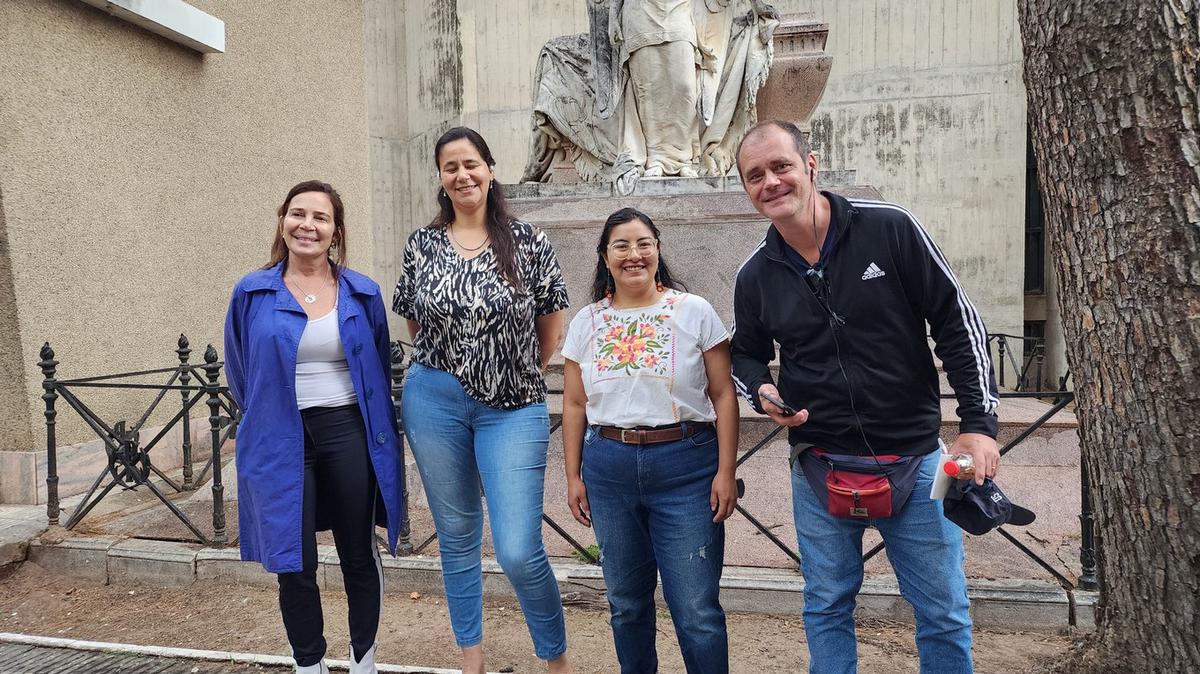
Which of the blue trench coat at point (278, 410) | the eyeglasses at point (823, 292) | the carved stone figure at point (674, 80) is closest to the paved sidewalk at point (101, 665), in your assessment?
the blue trench coat at point (278, 410)

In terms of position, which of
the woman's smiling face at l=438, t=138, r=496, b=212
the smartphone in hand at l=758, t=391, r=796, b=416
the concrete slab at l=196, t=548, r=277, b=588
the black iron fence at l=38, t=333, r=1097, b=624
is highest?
the woman's smiling face at l=438, t=138, r=496, b=212

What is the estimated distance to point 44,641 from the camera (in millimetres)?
→ 3721

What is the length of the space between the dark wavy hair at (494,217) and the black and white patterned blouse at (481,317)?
24 millimetres

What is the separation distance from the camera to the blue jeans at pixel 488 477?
268 centimetres

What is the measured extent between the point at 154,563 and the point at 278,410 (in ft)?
8.58

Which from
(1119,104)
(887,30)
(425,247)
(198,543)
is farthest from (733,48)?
(887,30)

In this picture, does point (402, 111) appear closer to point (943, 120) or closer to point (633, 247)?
point (943, 120)

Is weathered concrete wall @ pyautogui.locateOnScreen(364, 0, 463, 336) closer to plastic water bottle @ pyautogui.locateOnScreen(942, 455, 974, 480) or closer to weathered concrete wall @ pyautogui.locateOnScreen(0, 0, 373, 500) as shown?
weathered concrete wall @ pyautogui.locateOnScreen(0, 0, 373, 500)

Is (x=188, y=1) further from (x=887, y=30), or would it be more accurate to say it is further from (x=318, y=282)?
(x=887, y=30)

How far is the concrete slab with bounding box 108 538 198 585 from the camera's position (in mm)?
4504

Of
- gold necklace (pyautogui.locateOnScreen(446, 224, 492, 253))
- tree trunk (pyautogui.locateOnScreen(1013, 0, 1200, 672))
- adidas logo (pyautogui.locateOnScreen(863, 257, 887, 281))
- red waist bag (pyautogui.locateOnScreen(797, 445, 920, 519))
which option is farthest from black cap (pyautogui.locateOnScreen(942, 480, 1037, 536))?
gold necklace (pyautogui.locateOnScreen(446, 224, 492, 253))

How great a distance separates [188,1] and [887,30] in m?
10.5

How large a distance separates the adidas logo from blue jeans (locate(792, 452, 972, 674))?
1.82ft

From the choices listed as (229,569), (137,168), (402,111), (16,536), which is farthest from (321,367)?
(402,111)
